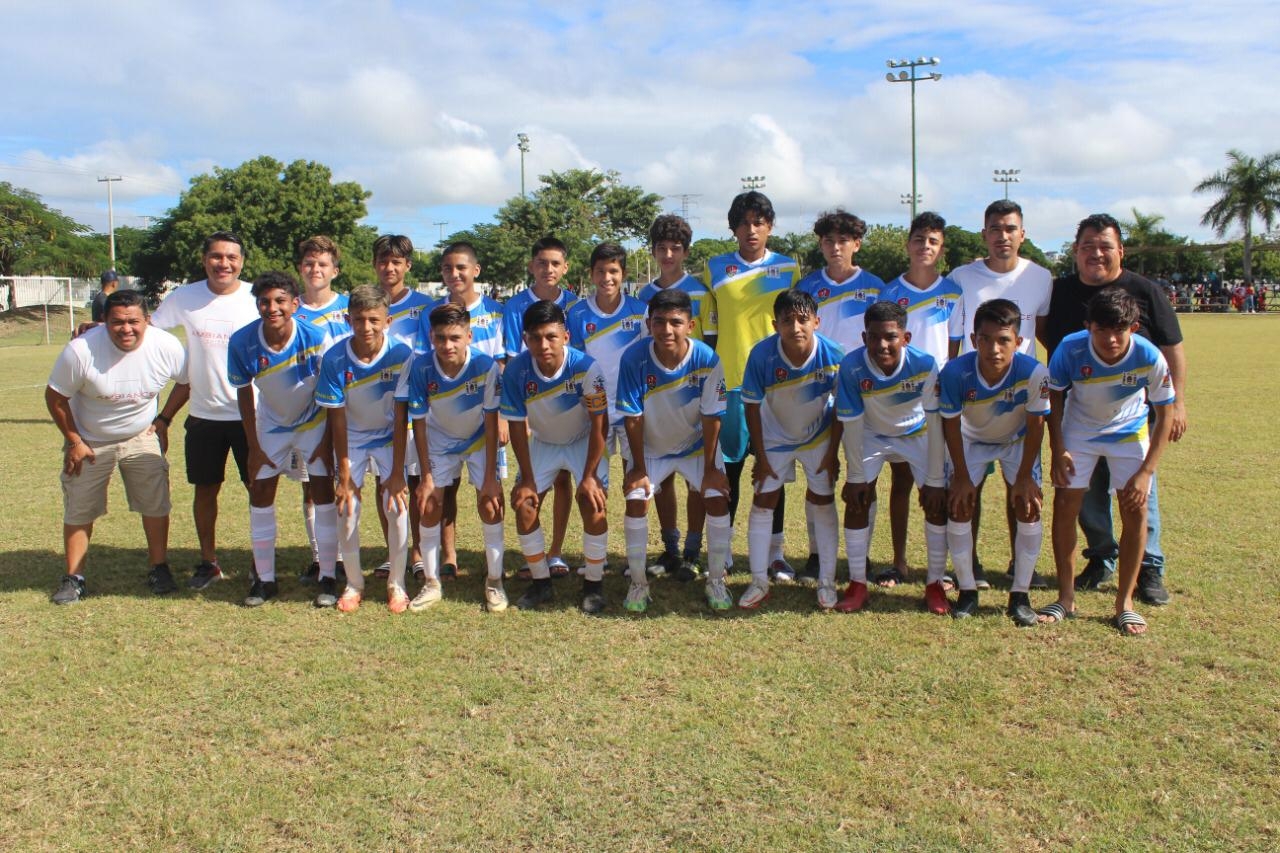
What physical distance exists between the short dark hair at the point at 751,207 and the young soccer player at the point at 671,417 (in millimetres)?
875

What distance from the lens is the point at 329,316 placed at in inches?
236

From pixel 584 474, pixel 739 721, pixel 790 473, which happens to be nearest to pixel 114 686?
pixel 584 474

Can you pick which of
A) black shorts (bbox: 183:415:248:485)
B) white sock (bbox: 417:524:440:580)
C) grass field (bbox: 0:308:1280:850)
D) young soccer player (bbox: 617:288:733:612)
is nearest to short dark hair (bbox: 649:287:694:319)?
young soccer player (bbox: 617:288:733:612)

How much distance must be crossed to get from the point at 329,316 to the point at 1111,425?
4770 mm

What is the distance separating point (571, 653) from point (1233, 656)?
3166mm

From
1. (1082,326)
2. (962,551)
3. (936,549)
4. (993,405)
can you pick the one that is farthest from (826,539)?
(1082,326)

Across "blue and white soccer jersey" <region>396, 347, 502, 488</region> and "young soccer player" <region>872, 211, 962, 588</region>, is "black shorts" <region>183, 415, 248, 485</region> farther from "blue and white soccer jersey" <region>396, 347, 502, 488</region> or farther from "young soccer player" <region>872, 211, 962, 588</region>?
"young soccer player" <region>872, 211, 962, 588</region>

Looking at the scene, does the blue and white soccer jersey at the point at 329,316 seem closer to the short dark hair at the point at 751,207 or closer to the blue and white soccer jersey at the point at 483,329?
the blue and white soccer jersey at the point at 483,329

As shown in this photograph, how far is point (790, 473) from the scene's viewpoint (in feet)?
17.6

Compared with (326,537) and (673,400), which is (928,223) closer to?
(673,400)

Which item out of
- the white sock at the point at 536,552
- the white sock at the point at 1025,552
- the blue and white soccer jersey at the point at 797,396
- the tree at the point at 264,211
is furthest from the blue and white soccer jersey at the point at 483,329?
the tree at the point at 264,211

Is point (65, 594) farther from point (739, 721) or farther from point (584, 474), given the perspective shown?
point (739, 721)

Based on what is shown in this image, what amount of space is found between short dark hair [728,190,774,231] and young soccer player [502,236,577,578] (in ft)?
3.72

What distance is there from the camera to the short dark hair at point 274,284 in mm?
5289
